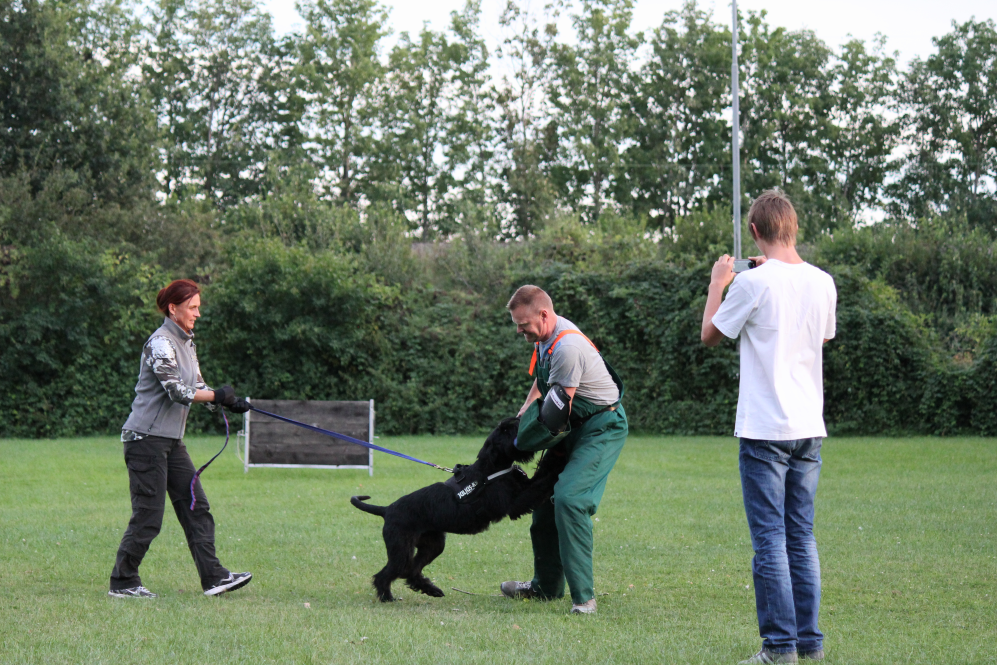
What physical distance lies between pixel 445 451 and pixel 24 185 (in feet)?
39.5

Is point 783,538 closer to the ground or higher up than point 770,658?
higher up

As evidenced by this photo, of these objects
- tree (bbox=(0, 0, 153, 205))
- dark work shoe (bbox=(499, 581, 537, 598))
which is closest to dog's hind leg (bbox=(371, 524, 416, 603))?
dark work shoe (bbox=(499, 581, 537, 598))

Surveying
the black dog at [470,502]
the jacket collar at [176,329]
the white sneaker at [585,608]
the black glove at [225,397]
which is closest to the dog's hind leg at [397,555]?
the black dog at [470,502]

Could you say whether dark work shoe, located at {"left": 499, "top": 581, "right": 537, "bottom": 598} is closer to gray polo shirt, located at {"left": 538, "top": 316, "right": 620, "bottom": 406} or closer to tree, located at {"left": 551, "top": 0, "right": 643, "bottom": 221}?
gray polo shirt, located at {"left": 538, "top": 316, "right": 620, "bottom": 406}

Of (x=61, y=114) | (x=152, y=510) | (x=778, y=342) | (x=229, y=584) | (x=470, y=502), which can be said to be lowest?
(x=229, y=584)

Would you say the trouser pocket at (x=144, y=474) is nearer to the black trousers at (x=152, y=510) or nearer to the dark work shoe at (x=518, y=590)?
the black trousers at (x=152, y=510)

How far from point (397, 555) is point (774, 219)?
9.69ft

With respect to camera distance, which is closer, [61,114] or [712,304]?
[712,304]

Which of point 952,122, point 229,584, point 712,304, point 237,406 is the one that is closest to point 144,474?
point 237,406

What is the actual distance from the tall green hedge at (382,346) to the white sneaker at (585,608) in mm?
13708

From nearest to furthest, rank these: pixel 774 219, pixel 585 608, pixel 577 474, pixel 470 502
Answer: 1. pixel 774 219
2. pixel 585 608
3. pixel 577 474
4. pixel 470 502

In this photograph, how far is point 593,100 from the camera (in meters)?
35.4

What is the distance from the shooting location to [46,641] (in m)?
4.37

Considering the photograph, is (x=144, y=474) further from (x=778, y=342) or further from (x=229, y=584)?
(x=778, y=342)
